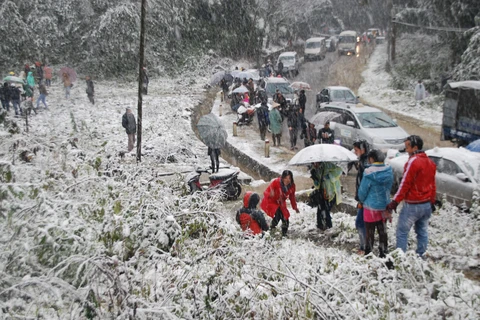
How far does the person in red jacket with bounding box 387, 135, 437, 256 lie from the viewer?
18.7ft

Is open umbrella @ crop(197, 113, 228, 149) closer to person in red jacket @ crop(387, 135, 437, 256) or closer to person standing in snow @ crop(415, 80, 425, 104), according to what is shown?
person in red jacket @ crop(387, 135, 437, 256)

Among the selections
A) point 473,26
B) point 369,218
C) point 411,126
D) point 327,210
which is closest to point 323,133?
point 327,210

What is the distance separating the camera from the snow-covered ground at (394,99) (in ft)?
76.2

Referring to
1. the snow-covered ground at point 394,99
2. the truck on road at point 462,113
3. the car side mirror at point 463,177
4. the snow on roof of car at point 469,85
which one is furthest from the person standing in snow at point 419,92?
the car side mirror at point 463,177

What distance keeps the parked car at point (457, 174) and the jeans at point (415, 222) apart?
11.1 feet

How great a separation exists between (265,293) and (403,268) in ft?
4.63

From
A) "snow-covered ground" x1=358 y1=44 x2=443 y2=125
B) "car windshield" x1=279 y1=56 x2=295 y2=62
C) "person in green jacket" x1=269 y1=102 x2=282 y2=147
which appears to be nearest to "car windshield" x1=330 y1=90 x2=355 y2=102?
"snow-covered ground" x1=358 y1=44 x2=443 y2=125

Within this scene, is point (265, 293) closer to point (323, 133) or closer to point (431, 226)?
point (431, 226)

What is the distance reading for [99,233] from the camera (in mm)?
4215

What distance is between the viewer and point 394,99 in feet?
88.7

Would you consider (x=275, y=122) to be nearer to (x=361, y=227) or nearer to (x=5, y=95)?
(x=361, y=227)

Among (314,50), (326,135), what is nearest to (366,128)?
(326,135)

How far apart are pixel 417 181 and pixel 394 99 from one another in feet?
75.0

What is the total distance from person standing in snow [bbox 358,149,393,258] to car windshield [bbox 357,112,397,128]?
29.3 ft
